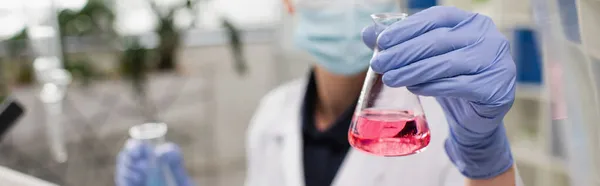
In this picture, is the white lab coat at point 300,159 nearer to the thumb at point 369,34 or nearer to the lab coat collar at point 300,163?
the lab coat collar at point 300,163

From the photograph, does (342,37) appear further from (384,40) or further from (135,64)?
Answer: (135,64)

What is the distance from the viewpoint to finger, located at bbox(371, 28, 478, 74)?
58 centimetres

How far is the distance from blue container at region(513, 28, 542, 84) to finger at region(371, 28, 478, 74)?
47.2 inches

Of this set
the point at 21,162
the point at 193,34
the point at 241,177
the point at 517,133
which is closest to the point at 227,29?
the point at 193,34

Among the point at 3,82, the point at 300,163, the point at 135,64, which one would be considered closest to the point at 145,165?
the point at 300,163

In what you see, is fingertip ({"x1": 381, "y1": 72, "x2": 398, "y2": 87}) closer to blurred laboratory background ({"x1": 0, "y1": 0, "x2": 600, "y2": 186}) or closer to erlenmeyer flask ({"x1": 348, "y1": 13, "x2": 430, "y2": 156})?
erlenmeyer flask ({"x1": 348, "y1": 13, "x2": 430, "y2": 156})

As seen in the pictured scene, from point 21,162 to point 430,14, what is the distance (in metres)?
2.34

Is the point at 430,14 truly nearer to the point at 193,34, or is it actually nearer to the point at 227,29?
the point at 227,29

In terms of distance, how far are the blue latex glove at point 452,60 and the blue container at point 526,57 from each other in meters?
1.17

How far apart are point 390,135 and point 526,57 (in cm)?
126

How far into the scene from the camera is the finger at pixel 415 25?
1.93ft

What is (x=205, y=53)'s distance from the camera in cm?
298

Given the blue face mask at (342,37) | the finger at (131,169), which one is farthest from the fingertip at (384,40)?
the finger at (131,169)

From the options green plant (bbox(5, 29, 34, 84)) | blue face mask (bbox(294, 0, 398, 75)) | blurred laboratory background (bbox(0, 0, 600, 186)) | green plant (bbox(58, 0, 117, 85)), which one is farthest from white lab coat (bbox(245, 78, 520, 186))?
green plant (bbox(5, 29, 34, 84))
